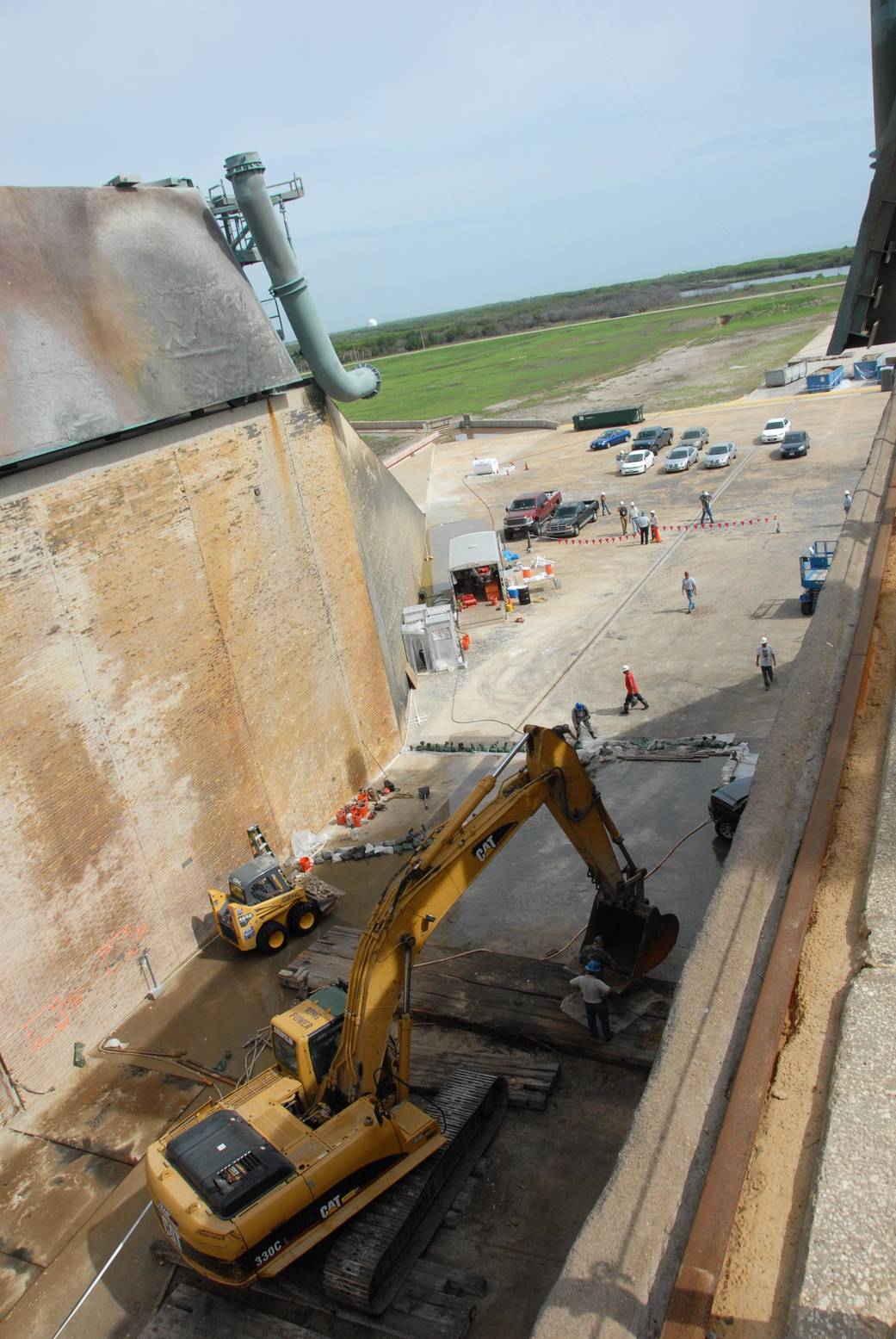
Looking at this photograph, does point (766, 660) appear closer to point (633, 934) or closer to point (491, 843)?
point (633, 934)

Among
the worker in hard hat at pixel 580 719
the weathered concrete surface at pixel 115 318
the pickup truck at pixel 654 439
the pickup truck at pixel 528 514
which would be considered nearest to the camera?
the weathered concrete surface at pixel 115 318

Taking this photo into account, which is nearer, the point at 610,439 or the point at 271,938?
the point at 271,938

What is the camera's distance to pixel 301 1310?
9.84m

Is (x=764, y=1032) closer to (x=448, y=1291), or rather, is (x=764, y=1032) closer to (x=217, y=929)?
(x=448, y=1291)

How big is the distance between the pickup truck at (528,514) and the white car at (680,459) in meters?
6.51

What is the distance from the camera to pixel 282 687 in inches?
736

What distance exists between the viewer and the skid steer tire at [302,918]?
1631 centimetres

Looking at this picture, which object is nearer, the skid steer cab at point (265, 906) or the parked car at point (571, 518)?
the skid steer cab at point (265, 906)

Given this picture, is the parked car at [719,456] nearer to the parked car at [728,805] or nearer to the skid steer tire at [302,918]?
the parked car at [728,805]

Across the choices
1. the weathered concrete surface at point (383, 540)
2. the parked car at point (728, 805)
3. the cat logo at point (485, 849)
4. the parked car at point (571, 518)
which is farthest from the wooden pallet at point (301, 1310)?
the parked car at point (571, 518)

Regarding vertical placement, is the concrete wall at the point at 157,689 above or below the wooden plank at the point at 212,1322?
above

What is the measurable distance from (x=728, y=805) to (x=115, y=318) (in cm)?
1267

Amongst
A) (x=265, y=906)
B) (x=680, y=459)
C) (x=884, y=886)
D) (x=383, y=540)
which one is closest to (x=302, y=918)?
(x=265, y=906)

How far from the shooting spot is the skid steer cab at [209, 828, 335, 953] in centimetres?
1589
